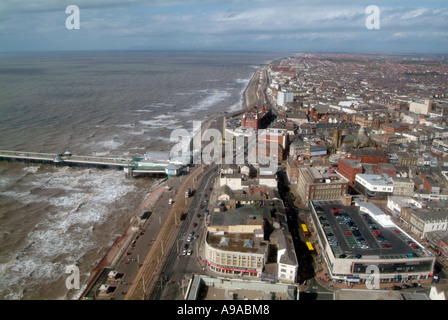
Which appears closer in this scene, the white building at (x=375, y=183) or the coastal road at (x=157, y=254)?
the coastal road at (x=157, y=254)

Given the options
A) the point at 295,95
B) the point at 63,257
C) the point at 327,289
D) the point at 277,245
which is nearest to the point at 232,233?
the point at 277,245

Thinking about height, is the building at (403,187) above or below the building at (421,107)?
below

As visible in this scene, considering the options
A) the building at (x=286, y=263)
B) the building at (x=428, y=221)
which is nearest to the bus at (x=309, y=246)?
the building at (x=286, y=263)

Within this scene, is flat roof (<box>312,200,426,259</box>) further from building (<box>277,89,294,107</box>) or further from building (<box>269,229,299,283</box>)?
building (<box>277,89,294,107</box>)

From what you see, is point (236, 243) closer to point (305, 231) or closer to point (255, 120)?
point (305, 231)

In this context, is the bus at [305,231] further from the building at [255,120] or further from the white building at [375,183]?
the building at [255,120]

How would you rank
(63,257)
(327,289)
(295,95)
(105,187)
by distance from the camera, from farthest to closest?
(295,95) < (105,187) < (63,257) < (327,289)

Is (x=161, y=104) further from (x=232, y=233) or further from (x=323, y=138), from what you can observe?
(x=232, y=233)
